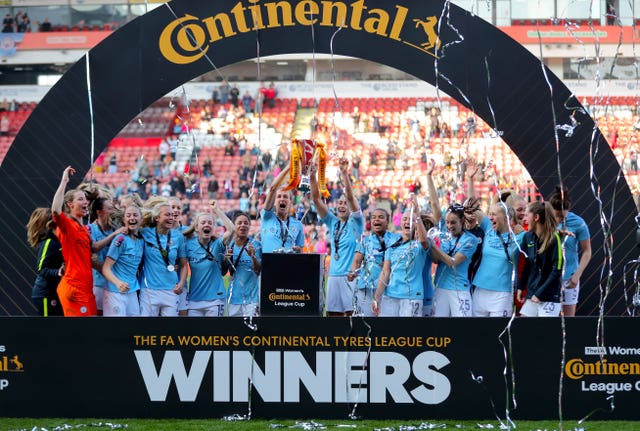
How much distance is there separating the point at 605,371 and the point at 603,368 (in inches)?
1.0

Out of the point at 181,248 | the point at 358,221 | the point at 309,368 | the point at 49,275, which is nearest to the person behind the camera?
the point at 309,368

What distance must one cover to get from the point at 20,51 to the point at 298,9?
31.1 meters

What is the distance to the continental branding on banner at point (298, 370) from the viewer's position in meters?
6.57

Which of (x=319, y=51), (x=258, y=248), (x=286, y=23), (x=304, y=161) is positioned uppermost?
(x=286, y=23)

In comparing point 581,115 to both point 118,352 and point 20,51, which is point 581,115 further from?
point 20,51

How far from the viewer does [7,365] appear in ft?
22.0

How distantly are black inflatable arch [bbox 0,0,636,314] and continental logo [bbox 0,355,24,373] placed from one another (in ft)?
6.88

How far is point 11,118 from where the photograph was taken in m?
35.3

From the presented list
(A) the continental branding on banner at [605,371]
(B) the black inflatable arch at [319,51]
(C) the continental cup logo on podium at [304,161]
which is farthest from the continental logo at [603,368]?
(C) the continental cup logo on podium at [304,161]

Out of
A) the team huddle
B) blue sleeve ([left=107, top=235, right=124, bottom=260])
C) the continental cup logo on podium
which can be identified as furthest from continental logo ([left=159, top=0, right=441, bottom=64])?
blue sleeve ([left=107, top=235, right=124, bottom=260])

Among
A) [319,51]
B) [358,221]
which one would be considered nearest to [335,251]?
[358,221]

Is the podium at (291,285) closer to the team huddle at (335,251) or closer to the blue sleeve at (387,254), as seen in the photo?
the team huddle at (335,251)

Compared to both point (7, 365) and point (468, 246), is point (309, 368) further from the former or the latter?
point (7, 365)

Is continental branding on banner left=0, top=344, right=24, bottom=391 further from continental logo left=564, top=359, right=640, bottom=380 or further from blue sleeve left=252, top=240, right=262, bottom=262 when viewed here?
continental logo left=564, top=359, right=640, bottom=380
